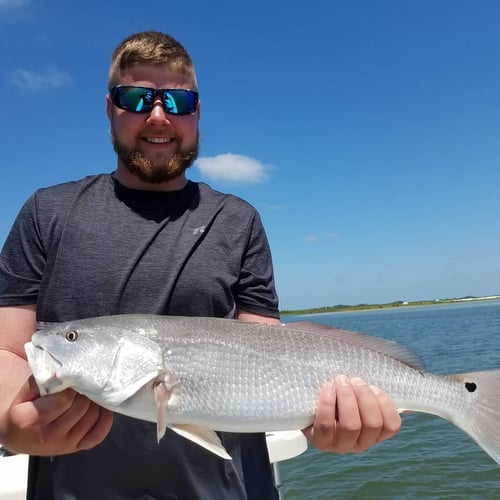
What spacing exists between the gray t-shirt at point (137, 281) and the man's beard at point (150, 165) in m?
0.11

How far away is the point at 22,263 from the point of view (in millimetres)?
2795

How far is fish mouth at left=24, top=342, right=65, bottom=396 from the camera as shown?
2422mm

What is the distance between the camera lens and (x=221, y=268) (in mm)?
2980

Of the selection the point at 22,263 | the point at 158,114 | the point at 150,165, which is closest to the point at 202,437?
the point at 22,263

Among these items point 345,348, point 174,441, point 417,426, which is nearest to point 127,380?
point 174,441

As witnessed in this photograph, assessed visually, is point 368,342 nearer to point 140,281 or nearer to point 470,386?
point 470,386

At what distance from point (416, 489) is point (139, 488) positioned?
30.0ft

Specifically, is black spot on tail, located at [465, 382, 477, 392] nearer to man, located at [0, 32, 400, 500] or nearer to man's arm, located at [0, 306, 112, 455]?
man, located at [0, 32, 400, 500]

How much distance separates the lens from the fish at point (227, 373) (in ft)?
8.46

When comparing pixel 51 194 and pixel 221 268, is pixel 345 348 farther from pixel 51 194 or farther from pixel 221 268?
pixel 51 194

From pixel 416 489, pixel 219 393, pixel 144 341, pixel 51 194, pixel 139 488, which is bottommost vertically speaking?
pixel 416 489

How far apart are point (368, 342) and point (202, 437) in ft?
3.92

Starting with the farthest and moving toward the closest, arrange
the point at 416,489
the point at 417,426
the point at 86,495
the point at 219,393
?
the point at 417,426 < the point at 416,489 < the point at 219,393 < the point at 86,495

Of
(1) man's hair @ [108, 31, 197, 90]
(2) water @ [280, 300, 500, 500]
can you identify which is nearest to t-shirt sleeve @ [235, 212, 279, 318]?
(1) man's hair @ [108, 31, 197, 90]
